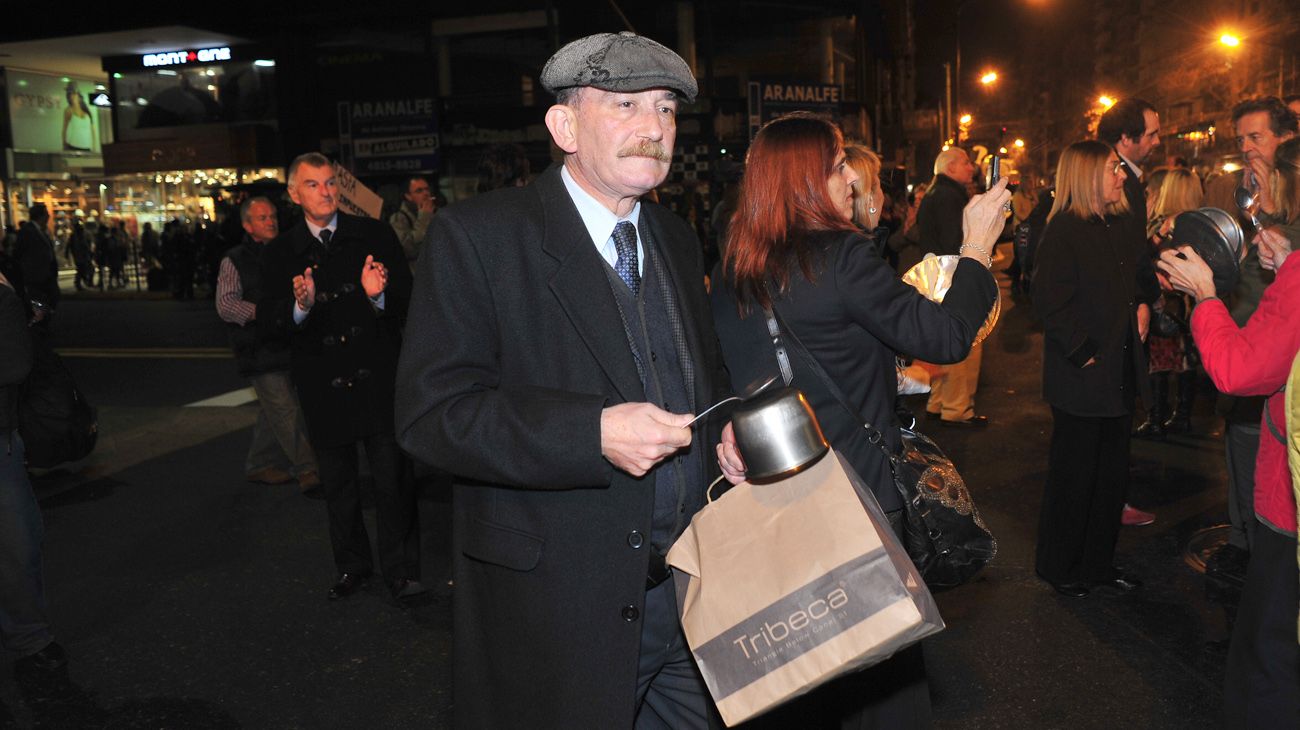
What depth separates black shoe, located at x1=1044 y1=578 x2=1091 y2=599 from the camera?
4.89 m

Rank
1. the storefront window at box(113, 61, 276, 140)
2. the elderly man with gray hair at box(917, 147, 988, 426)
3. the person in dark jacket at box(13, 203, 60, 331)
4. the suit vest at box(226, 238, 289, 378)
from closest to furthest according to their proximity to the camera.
→ the suit vest at box(226, 238, 289, 378), the elderly man with gray hair at box(917, 147, 988, 426), the person in dark jacket at box(13, 203, 60, 331), the storefront window at box(113, 61, 276, 140)

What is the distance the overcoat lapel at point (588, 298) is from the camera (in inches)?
86.0

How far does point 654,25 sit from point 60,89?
22807 mm

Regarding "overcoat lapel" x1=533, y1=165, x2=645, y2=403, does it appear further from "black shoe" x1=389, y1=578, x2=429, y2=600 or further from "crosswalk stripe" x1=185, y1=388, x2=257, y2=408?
"crosswalk stripe" x1=185, y1=388, x2=257, y2=408

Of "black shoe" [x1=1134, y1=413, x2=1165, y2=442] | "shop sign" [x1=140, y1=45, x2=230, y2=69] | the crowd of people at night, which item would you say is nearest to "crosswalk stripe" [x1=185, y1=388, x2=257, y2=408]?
the crowd of people at night

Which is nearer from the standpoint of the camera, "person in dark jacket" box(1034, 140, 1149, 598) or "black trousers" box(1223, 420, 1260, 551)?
"person in dark jacket" box(1034, 140, 1149, 598)

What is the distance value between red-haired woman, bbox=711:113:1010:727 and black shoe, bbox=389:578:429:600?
2740 mm

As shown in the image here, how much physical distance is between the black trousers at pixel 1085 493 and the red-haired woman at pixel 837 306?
7.06 feet

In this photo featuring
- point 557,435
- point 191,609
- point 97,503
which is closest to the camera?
point 557,435

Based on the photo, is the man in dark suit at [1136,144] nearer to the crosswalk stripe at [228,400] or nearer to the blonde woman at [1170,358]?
the blonde woman at [1170,358]

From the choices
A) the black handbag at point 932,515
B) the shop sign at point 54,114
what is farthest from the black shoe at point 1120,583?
the shop sign at point 54,114

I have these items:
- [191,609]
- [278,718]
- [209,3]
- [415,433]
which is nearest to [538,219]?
[415,433]

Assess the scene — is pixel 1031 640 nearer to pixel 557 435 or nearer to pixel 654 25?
pixel 557 435

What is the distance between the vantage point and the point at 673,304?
7.95 ft
